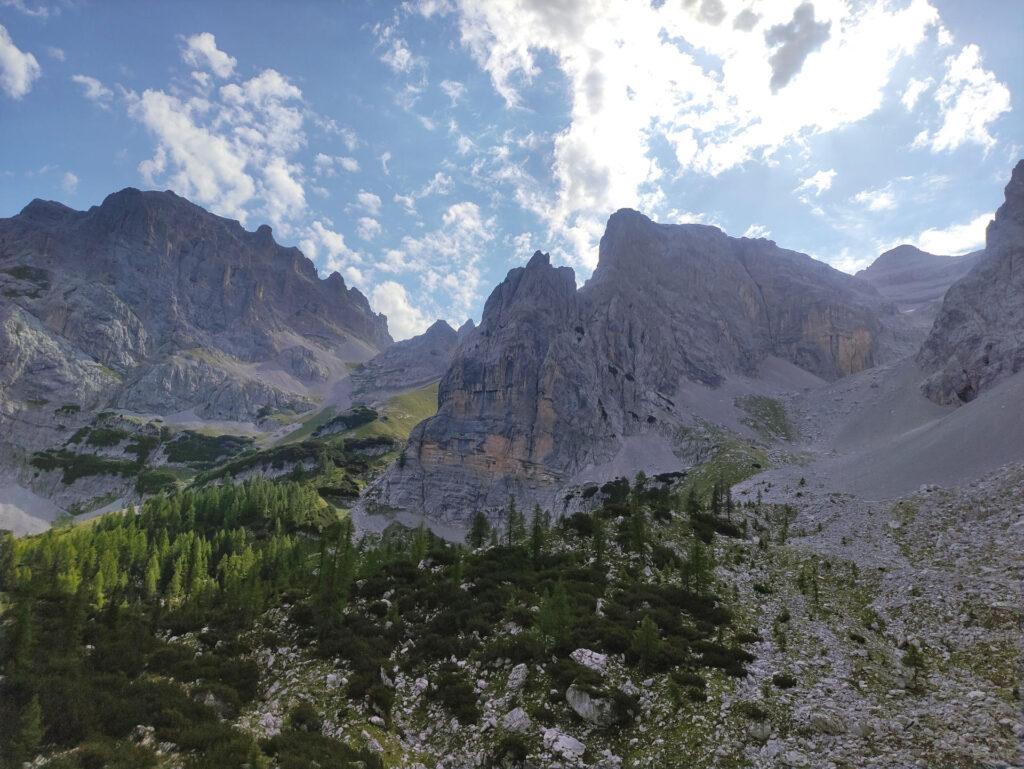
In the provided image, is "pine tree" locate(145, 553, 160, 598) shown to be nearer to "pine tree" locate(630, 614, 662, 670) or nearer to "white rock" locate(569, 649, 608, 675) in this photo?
"white rock" locate(569, 649, 608, 675)

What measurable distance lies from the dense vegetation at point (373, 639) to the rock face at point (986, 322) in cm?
10226

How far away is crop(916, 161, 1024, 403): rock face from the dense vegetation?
4026 inches

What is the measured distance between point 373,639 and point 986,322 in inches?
7021

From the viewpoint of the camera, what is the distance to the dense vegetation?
26.6m

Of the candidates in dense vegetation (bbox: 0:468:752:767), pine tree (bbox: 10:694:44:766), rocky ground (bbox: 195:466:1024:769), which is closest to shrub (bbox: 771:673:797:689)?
rocky ground (bbox: 195:466:1024:769)

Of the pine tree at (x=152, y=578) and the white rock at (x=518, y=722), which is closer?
the white rock at (x=518, y=722)

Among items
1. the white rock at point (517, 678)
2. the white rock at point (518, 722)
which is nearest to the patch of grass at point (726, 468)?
the white rock at point (517, 678)

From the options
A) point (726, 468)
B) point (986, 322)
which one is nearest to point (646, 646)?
point (726, 468)

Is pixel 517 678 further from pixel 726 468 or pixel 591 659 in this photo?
pixel 726 468

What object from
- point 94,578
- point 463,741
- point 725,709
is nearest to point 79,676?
point 463,741

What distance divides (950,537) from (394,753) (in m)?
50.0

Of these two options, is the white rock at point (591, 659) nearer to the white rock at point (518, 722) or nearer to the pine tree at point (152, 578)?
the white rock at point (518, 722)

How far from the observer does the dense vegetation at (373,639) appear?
87.3 ft

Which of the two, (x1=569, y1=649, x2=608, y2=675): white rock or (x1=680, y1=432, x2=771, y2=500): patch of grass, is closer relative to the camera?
(x1=569, y1=649, x2=608, y2=675): white rock
